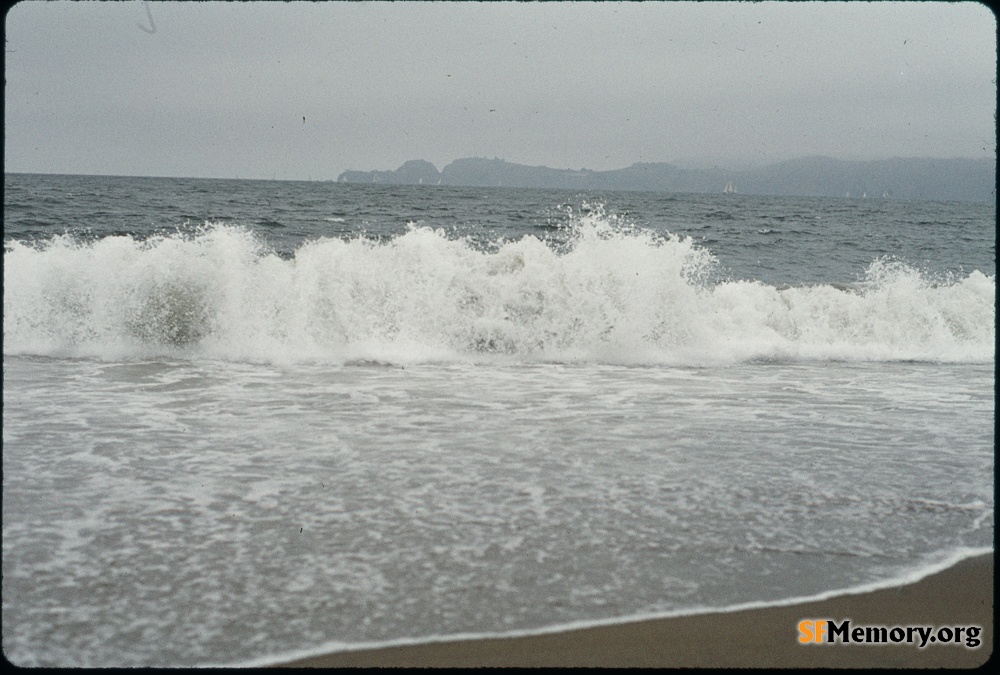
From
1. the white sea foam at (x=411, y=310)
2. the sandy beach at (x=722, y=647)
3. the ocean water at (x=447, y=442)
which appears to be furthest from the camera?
the white sea foam at (x=411, y=310)

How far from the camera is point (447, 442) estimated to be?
15.1 feet

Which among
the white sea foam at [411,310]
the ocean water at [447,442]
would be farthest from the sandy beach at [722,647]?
the white sea foam at [411,310]

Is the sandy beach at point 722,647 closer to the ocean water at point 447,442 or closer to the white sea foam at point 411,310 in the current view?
the ocean water at point 447,442

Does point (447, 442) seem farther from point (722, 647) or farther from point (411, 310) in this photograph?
point (411, 310)

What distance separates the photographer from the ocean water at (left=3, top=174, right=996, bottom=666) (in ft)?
8.77

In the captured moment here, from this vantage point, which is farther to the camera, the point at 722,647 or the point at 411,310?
the point at 411,310

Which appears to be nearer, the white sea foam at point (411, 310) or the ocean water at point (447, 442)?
the ocean water at point (447, 442)

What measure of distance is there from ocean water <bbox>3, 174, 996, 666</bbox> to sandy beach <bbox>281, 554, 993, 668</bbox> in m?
0.09

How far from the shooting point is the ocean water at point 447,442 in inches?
105

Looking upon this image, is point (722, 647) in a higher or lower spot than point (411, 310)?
lower

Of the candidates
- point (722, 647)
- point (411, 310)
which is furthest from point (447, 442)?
point (411, 310)

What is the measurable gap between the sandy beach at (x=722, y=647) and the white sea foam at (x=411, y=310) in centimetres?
533

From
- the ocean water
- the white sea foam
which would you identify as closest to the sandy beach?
the ocean water

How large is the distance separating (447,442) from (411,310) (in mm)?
4228
